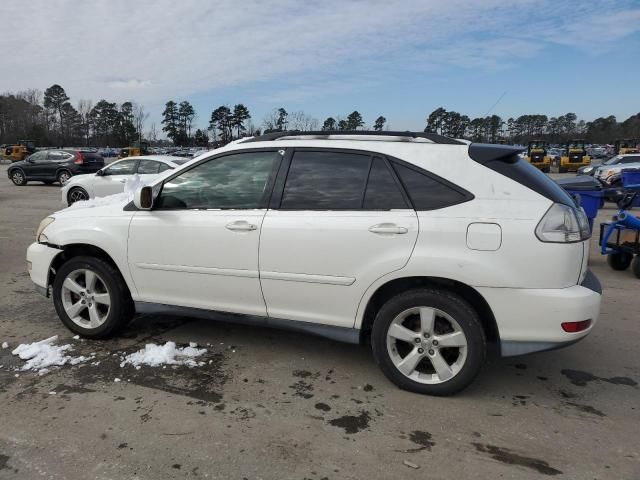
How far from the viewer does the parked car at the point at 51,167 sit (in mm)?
22281

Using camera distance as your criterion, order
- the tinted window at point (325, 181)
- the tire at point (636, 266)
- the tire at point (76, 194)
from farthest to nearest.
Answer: the tire at point (76, 194) < the tire at point (636, 266) < the tinted window at point (325, 181)

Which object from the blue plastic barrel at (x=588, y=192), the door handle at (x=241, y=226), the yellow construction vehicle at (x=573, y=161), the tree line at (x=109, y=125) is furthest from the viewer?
the tree line at (x=109, y=125)

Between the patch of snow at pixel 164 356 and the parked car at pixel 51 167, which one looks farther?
the parked car at pixel 51 167

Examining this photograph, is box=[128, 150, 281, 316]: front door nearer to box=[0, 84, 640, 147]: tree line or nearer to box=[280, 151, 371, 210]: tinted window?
box=[280, 151, 371, 210]: tinted window

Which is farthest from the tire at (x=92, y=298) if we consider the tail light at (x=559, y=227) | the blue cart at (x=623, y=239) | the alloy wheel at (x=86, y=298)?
the blue cart at (x=623, y=239)

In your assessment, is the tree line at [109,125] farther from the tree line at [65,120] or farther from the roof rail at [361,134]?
the roof rail at [361,134]

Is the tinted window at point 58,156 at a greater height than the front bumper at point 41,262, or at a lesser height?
greater

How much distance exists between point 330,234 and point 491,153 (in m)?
1.20

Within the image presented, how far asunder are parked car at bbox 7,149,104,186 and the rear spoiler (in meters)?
22.4

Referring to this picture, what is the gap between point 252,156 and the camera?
385 cm

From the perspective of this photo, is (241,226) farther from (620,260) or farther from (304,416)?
(620,260)

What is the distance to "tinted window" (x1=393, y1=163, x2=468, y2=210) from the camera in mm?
3229

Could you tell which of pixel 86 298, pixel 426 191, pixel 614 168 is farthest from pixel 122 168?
pixel 614 168

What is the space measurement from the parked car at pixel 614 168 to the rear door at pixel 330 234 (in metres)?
17.2
